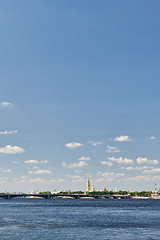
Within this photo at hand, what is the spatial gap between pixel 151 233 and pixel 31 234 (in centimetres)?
2542

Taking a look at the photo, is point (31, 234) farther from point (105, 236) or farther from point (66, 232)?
point (105, 236)

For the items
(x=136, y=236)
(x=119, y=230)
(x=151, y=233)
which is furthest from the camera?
(x=119, y=230)

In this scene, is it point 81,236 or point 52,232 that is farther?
point 52,232

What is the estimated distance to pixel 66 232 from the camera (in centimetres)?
7894

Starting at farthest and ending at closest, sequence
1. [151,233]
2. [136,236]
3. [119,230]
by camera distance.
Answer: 1. [119,230]
2. [151,233]
3. [136,236]

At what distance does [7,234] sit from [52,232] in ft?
32.7

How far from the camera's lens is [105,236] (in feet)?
239

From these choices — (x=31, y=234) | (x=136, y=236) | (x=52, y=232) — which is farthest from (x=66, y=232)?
(x=136, y=236)

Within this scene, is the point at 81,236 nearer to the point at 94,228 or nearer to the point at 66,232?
the point at 66,232

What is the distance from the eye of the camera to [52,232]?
78688mm

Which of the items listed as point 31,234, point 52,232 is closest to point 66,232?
point 52,232

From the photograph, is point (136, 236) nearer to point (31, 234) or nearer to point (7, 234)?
point (31, 234)

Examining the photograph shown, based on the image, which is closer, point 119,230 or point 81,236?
point 81,236

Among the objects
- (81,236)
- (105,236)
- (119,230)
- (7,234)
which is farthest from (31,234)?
(119,230)
